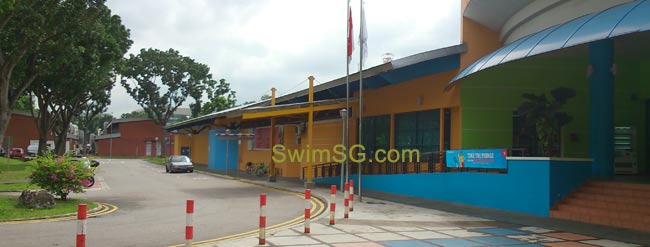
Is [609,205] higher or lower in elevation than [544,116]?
lower

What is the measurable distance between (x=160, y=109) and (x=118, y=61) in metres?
35.7

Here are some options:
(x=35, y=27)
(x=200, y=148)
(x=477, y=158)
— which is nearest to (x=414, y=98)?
(x=477, y=158)

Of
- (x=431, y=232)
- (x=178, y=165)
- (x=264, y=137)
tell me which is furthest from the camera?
(x=178, y=165)

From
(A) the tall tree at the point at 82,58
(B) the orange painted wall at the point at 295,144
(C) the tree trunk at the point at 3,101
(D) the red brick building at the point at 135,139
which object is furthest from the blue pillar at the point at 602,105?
(D) the red brick building at the point at 135,139

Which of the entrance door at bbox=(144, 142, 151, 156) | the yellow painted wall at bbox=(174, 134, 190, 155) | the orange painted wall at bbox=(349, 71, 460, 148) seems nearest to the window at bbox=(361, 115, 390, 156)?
the orange painted wall at bbox=(349, 71, 460, 148)

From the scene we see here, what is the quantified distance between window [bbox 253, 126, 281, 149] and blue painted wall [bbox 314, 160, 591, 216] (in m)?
16.6

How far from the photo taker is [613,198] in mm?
12922

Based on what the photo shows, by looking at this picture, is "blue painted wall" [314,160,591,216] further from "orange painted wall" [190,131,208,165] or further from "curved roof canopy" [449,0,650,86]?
"orange painted wall" [190,131,208,165]

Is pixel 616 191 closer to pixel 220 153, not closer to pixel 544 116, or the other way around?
pixel 544 116

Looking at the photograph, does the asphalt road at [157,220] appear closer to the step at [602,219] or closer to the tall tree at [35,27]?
the tall tree at [35,27]

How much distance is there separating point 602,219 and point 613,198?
94 cm

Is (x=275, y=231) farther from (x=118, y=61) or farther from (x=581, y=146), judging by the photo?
(x=118, y=61)

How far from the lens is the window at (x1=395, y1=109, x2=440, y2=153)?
20.4 m

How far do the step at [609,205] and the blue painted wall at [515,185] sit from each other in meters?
0.39
